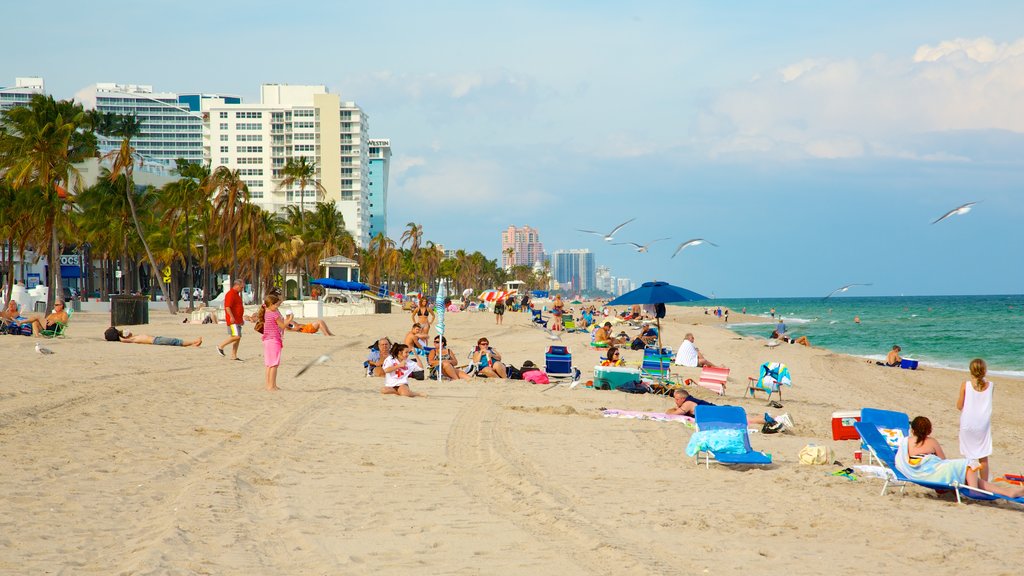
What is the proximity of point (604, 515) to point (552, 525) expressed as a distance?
1.77 feet

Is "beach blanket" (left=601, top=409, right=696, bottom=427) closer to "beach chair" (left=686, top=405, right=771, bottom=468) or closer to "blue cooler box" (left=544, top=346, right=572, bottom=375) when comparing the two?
"beach chair" (left=686, top=405, right=771, bottom=468)

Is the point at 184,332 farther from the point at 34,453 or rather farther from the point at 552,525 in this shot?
the point at 552,525

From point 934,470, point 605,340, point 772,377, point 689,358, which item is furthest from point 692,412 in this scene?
point 605,340

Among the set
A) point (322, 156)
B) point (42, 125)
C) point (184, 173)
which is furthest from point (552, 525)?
point (322, 156)

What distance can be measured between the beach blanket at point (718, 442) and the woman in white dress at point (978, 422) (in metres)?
1.96

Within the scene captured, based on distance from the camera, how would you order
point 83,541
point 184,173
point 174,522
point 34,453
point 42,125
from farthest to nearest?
point 184,173 < point 42,125 < point 34,453 < point 174,522 < point 83,541

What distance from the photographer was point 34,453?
7.46 metres

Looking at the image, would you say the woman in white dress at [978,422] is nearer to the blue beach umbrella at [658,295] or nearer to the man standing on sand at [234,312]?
the blue beach umbrella at [658,295]

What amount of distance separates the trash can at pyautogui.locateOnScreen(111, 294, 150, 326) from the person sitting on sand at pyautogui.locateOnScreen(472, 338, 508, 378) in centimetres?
1409

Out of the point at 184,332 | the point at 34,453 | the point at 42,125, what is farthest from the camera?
the point at 42,125

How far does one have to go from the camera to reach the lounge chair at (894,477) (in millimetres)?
7234

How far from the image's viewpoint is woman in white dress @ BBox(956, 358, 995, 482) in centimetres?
800

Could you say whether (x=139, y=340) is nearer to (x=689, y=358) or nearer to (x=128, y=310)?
(x=128, y=310)

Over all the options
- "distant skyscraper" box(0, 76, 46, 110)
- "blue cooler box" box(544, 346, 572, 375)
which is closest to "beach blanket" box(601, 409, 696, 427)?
"blue cooler box" box(544, 346, 572, 375)
